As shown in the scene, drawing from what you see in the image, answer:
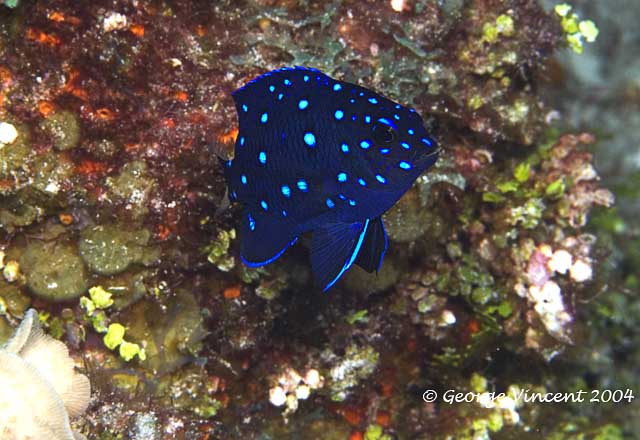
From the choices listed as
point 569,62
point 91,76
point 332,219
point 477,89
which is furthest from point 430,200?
point 569,62

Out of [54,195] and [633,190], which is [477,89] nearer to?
[54,195]

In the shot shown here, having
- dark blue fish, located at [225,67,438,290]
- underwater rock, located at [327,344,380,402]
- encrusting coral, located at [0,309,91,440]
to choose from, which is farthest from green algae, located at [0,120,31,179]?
underwater rock, located at [327,344,380,402]

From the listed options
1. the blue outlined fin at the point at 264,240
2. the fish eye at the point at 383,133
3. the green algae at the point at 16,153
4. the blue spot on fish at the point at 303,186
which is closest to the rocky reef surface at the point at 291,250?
the green algae at the point at 16,153

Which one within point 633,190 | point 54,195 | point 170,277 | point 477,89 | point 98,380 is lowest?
point 633,190

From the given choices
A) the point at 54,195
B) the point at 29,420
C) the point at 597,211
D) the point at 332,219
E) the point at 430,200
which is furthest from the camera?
the point at 597,211

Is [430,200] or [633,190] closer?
[430,200]

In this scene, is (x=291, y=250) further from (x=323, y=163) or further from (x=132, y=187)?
(x=323, y=163)
